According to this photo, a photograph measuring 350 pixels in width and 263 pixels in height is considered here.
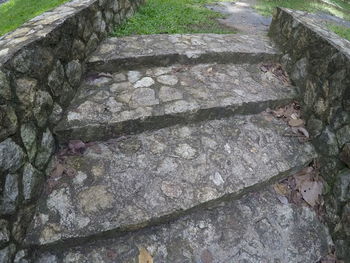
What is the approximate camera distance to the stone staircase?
194 centimetres

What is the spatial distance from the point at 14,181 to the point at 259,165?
1.86 meters

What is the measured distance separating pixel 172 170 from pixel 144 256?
67 centimetres

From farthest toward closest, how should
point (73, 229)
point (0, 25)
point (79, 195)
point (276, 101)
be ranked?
point (0, 25) → point (276, 101) → point (79, 195) → point (73, 229)

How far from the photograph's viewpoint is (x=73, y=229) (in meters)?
1.84

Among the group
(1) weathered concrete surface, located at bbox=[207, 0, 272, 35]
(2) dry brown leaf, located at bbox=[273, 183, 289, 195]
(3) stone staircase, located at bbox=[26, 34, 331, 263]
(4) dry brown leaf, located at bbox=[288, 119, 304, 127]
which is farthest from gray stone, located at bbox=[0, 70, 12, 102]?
(1) weathered concrete surface, located at bbox=[207, 0, 272, 35]

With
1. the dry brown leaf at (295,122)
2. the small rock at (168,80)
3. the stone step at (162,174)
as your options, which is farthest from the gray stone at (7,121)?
the dry brown leaf at (295,122)

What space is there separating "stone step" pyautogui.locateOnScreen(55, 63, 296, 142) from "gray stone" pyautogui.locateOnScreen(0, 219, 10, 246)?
753mm

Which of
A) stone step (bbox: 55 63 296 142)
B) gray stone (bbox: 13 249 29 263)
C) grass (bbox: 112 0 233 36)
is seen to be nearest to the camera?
gray stone (bbox: 13 249 29 263)

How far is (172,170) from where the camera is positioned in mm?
2273

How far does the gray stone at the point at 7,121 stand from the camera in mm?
1588

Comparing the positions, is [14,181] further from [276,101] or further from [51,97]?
[276,101]

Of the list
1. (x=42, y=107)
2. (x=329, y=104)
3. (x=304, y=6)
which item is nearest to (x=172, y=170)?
(x=42, y=107)

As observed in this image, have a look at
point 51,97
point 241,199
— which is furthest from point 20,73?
point 241,199

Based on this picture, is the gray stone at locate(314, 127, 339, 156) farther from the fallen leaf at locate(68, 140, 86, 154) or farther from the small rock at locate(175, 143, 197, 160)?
the fallen leaf at locate(68, 140, 86, 154)
